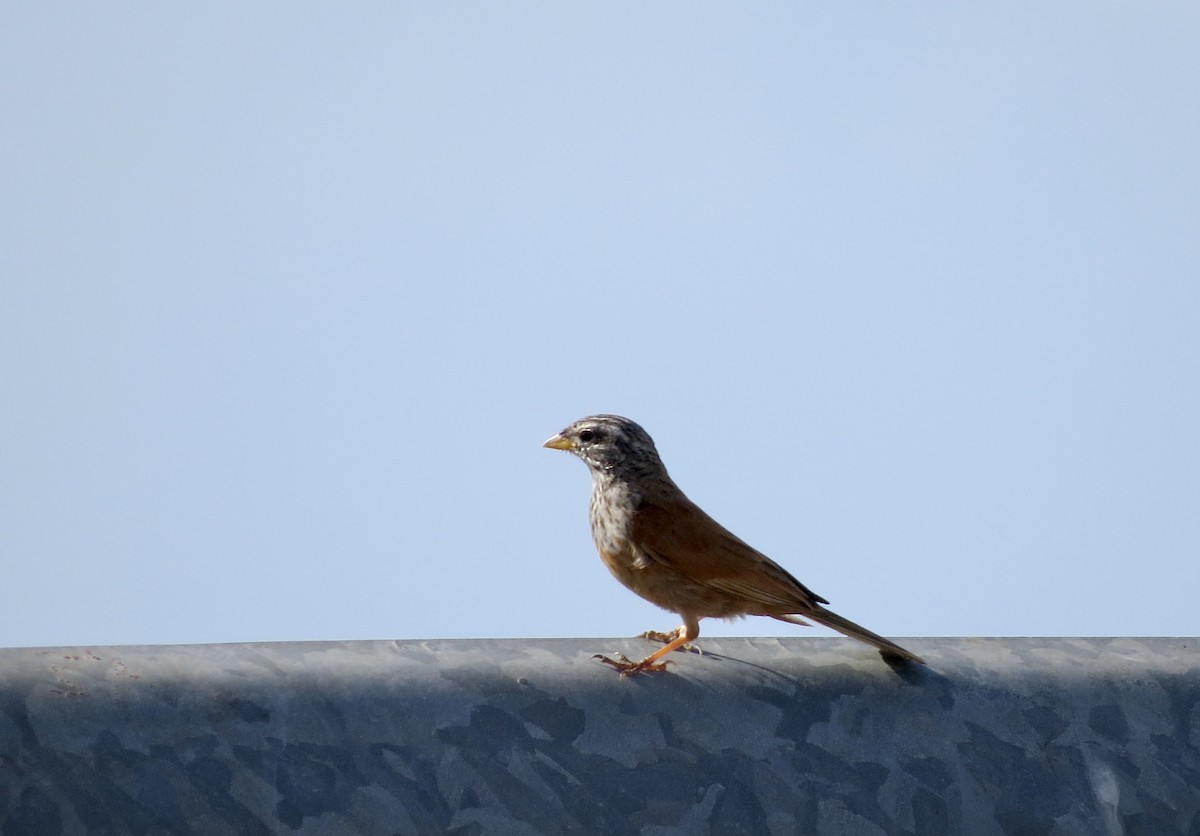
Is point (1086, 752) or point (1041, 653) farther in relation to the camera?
point (1041, 653)

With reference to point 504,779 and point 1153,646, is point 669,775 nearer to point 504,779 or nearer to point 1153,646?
point 504,779

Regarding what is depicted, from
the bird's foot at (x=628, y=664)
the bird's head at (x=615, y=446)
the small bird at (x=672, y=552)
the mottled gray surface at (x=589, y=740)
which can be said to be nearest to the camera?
the mottled gray surface at (x=589, y=740)

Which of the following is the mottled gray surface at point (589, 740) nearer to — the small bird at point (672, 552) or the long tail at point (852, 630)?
the long tail at point (852, 630)

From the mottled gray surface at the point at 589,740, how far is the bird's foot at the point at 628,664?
30mm

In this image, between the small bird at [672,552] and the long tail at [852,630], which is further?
the small bird at [672,552]

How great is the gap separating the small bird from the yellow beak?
0.21m

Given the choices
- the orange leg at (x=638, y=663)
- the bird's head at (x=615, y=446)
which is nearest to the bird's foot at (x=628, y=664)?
the orange leg at (x=638, y=663)

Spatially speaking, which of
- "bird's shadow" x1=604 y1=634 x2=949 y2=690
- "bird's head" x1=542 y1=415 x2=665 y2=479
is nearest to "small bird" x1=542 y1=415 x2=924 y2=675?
"bird's head" x1=542 y1=415 x2=665 y2=479

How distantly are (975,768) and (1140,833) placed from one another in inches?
12.5

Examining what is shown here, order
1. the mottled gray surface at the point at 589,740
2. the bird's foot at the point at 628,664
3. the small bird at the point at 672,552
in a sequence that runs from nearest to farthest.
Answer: the mottled gray surface at the point at 589,740 → the bird's foot at the point at 628,664 → the small bird at the point at 672,552

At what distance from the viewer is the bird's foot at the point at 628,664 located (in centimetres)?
249

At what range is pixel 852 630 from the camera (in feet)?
11.6

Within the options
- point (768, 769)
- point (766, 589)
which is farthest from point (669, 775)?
point (766, 589)

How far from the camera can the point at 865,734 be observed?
2.51 m
